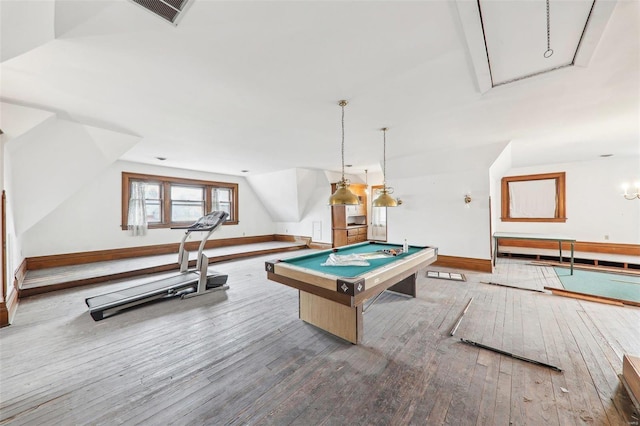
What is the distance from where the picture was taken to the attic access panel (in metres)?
1.52

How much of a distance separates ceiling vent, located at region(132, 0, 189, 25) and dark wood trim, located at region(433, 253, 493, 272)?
6064 millimetres

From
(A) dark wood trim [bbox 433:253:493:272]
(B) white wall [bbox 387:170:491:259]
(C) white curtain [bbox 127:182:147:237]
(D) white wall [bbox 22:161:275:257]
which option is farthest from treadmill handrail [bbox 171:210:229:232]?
(A) dark wood trim [bbox 433:253:493:272]

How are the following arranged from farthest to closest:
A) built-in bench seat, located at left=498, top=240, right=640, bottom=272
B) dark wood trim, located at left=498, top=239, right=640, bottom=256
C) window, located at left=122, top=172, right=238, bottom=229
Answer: window, located at left=122, top=172, right=238, bottom=229 < dark wood trim, located at left=498, top=239, right=640, bottom=256 < built-in bench seat, located at left=498, top=240, right=640, bottom=272

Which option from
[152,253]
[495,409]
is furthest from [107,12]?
[152,253]

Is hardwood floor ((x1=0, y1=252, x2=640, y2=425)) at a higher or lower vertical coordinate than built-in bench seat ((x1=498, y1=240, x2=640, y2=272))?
lower

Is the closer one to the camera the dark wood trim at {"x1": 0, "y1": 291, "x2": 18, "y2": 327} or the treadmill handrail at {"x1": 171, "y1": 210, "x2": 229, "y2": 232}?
the dark wood trim at {"x1": 0, "y1": 291, "x2": 18, "y2": 327}

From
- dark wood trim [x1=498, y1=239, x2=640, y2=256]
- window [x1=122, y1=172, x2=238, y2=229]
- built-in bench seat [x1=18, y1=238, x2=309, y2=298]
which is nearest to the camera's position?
built-in bench seat [x1=18, y1=238, x2=309, y2=298]

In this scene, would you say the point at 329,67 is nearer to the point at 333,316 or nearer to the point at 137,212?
the point at 333,316

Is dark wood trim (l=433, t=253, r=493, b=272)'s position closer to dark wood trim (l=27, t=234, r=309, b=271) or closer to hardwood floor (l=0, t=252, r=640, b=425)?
hardwood floor (l=0, t=252, r=640, b=425)

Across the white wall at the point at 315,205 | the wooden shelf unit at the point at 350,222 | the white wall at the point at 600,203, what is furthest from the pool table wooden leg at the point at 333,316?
the white wall at the point at 600,203

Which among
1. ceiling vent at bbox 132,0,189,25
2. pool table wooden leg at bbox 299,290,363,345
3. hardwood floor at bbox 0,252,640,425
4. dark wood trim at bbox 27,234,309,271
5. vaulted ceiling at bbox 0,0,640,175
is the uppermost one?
vaulted ceiling at bbox 0,0,640,175

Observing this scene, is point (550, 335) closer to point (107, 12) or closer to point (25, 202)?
point (107, 12)

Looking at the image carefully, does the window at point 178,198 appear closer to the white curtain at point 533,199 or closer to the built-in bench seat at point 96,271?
the built-in bench seat at point 96,271

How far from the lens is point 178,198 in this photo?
6836mm
